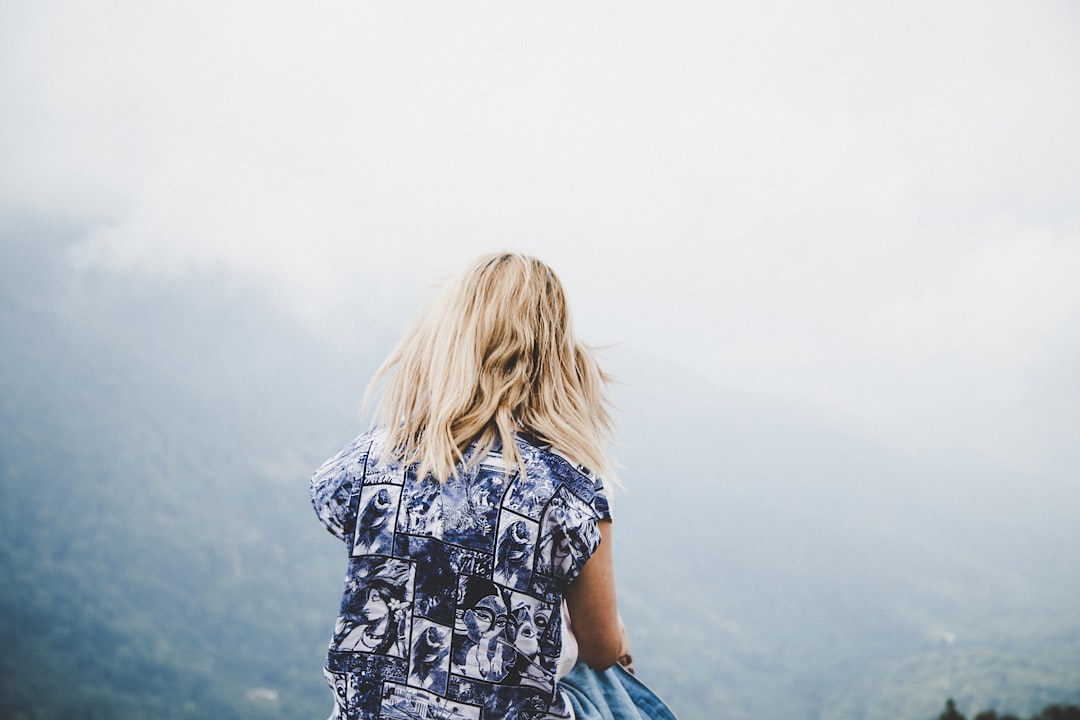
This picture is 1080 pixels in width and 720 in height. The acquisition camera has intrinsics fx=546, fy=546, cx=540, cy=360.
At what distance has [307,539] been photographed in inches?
2350

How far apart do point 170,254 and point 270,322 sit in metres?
23.7

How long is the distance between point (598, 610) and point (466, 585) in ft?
1.00

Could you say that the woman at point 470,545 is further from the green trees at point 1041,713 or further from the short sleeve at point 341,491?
the green trees at point 1041,713

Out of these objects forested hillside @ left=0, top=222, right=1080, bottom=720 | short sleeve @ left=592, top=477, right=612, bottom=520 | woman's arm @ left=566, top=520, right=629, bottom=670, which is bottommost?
woman's arm @ left=566, top=520, right=629, bottom=670

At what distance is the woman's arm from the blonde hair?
0.19 meters

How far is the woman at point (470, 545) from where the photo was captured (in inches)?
40.0

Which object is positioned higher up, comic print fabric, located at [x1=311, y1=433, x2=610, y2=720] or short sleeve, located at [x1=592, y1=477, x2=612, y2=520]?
short sleeve, located at [x1=592, y1=477, x2=612, y2=520]

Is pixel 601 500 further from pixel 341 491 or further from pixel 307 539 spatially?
pixel 307 539

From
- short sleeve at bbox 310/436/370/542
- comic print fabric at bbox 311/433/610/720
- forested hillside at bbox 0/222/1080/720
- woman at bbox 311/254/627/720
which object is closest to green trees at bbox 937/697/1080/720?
woman at bbox 311/254/627/720

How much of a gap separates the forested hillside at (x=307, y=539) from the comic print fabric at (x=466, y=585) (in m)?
38.9

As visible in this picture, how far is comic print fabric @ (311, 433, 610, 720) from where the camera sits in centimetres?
101

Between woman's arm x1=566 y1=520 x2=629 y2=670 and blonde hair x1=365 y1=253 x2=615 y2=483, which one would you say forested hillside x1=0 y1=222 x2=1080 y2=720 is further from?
blonde hair x1=365 y1=253 x2=615 y2=483

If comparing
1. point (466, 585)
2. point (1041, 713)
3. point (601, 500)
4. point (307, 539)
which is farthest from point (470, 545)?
point (307, 539)

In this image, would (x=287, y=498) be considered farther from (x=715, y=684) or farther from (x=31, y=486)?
(x=715, y=684)
